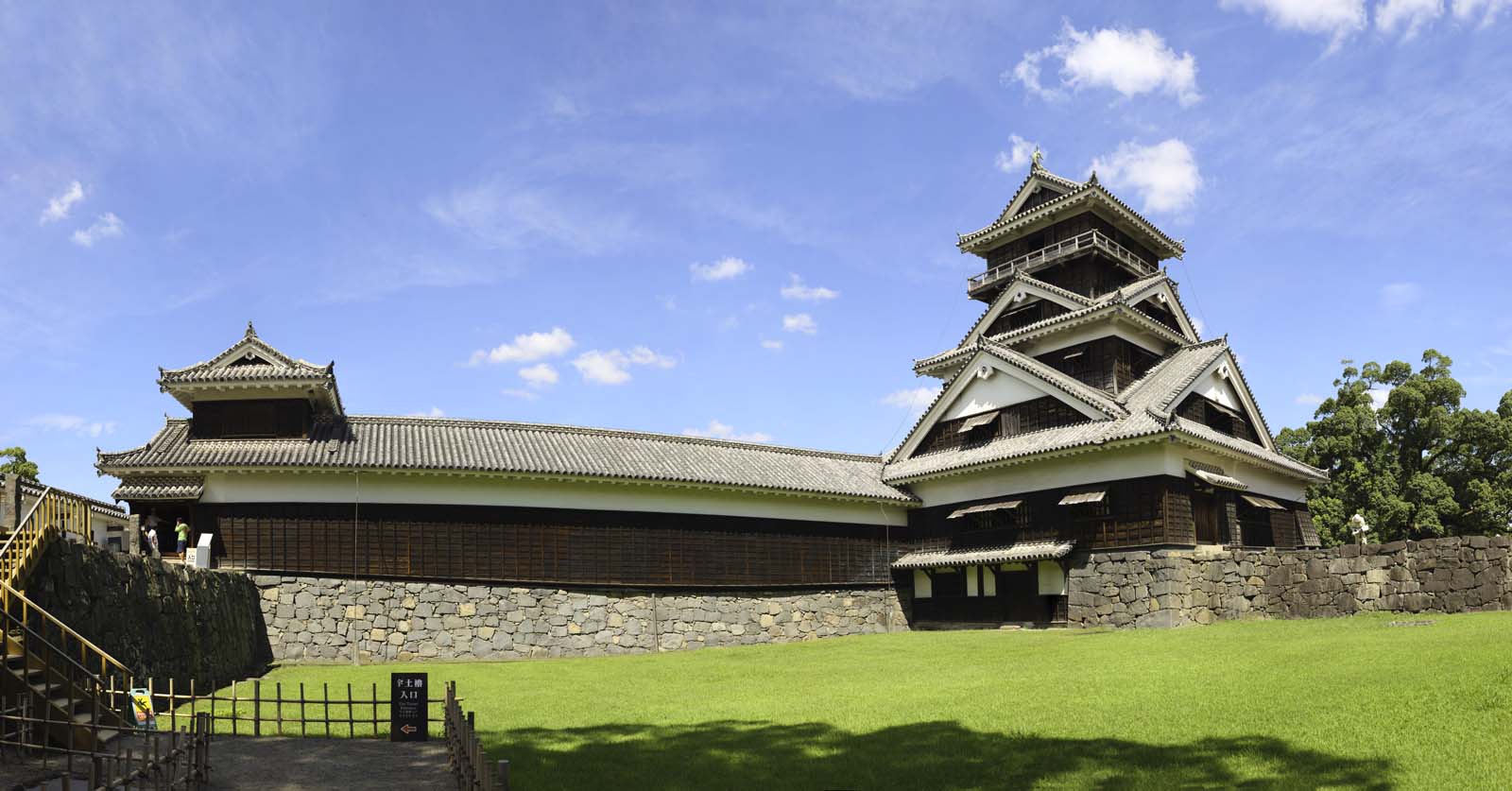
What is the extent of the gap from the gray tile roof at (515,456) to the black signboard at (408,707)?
1316cm

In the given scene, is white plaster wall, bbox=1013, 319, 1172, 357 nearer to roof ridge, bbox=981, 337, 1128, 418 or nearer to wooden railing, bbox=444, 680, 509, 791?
roof ridge, bbox=981, 337, 1128, 418

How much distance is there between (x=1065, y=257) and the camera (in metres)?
38.7

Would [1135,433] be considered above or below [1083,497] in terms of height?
above

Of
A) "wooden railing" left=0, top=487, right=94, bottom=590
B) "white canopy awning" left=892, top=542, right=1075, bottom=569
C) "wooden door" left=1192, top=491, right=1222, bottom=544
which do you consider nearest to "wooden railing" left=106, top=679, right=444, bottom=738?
"wooden railing" left=0, top=487, right=94, bottom=590

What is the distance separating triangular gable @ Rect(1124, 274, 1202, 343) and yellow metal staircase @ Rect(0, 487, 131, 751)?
31624 millimetres

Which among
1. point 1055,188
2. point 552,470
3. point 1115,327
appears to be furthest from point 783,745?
point 1055,188

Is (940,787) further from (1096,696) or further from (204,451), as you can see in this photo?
(204,451)

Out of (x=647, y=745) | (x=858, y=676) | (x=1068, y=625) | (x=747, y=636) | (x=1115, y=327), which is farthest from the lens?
(x=1115, y=327)

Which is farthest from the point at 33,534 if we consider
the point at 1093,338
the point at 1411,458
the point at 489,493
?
the point at 1411,458

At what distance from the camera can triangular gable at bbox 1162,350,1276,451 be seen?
33.8 m

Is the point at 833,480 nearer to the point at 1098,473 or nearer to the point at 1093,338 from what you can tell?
the point at 1098,473

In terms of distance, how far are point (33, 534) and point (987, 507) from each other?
25.5 m

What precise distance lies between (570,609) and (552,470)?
4.15 meters

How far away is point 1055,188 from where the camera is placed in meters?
39.7
